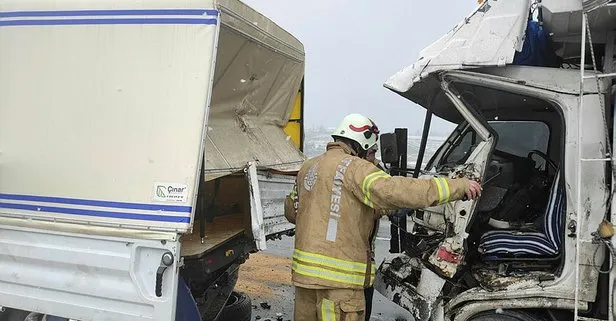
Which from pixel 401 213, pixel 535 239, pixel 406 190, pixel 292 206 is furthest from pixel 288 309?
pixel 406 190

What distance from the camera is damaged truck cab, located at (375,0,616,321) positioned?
2.88 meters

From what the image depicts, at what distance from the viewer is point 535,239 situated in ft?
11.1

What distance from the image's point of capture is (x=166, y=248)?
2662 mm

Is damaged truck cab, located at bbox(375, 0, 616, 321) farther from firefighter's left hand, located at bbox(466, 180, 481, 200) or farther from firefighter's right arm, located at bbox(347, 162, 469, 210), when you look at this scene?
firefighter's right arm, located at bbox(347, 162, 469, 210)

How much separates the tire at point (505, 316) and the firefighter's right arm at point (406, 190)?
2.51 feet

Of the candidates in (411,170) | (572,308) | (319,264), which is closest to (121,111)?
(319,264)

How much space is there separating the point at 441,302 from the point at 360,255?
1.99 ft

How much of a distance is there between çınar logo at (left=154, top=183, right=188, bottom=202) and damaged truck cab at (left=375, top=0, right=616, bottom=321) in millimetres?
1523

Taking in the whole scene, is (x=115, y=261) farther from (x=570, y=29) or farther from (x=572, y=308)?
(x=570, y=29)

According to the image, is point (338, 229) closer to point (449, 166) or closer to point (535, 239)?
point (449, 166)

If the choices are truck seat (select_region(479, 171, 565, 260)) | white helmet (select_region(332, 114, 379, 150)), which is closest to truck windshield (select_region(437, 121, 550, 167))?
truck seat (select_region(479, 171, 565, 260))

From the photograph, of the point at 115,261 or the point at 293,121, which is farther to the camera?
the point at 293,121

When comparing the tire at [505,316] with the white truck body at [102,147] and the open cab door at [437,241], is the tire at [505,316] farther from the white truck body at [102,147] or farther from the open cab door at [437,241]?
the white truck body at [102,147]

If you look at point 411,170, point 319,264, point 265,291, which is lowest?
point 265,291
